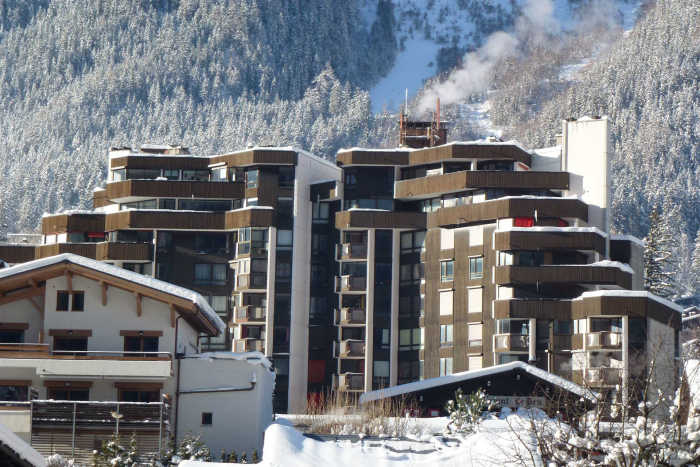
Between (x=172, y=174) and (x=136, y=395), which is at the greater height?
(x=172, y=174)

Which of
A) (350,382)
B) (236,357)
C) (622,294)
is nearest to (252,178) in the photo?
(350,382)

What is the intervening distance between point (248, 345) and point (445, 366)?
1401 centimetres

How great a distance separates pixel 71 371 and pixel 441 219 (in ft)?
153

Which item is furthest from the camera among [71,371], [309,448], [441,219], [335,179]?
[335,179]

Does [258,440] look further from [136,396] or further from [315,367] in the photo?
[315,367]

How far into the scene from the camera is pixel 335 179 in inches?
4498

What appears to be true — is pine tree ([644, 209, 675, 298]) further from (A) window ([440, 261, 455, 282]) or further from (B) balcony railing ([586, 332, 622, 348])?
(B) balcony railing ([586, 332, 622, 348])

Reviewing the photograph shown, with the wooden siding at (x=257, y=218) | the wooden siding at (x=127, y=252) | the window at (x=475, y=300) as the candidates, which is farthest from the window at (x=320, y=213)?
the window at (x=475, y=300)

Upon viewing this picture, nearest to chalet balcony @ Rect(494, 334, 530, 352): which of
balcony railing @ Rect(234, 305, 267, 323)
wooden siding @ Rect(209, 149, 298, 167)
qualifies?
balcony railing @ Rect(234, 305, 267, 323)

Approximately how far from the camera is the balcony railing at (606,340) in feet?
305

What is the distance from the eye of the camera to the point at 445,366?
102 m

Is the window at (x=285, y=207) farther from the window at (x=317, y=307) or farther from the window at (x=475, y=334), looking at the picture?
the window at (x=475, y=334)

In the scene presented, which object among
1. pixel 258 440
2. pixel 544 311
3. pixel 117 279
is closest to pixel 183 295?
pixel 117 279

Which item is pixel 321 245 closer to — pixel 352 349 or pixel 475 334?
pixel 352 349
